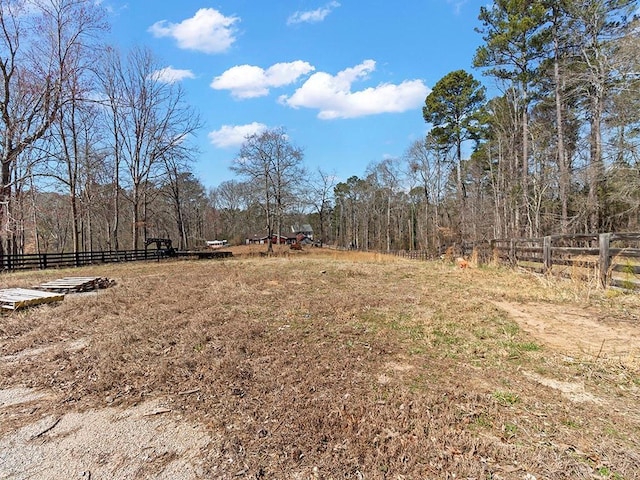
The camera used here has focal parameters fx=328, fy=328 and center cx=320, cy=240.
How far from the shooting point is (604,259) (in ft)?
21.9

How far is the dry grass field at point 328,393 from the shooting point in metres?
2.04

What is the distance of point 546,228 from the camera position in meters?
20.4

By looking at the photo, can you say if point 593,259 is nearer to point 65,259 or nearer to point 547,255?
point 547,255

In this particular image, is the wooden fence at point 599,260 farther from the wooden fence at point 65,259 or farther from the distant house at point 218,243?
the distant house at point 218,243

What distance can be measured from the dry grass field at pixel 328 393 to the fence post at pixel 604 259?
98cm

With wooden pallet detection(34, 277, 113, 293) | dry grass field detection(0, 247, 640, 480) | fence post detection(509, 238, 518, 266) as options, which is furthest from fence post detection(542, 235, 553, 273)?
wooden pallet detection(34, 277, 113, 293)

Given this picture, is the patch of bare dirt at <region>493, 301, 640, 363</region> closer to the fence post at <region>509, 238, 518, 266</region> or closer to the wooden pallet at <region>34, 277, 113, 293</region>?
the fence post at <region>509, 238, 518, 266</region>

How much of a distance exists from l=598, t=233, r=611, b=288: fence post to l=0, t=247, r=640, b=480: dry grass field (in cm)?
98

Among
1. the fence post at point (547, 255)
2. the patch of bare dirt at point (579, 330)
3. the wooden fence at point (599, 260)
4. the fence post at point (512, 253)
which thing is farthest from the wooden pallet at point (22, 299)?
the fence post at point (512, 253)

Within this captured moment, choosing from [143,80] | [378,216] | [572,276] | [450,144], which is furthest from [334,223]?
[572,276]

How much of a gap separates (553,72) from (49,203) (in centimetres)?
3298

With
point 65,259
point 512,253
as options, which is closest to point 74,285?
point 65,259

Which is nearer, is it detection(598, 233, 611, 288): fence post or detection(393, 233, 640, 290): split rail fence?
detection(393, 233, 640, 290): split rail fence

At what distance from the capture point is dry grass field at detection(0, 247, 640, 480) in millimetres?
2041
